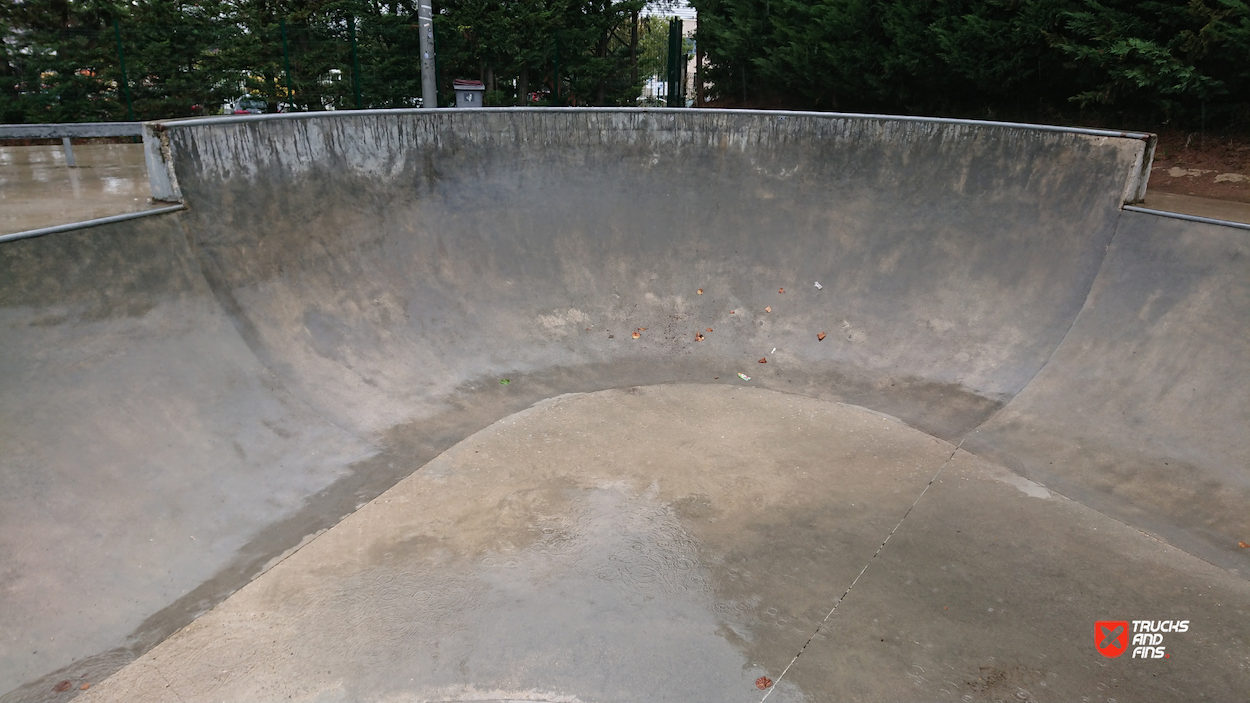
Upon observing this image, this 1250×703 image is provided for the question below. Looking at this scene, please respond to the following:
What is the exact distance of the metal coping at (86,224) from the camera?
411 centimetres

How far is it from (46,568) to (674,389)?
14.0ft

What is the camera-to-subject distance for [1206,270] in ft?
17.2

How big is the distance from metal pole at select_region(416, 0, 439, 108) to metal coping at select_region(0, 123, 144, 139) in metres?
3.74

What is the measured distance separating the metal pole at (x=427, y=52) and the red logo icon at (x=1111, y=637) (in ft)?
29.5

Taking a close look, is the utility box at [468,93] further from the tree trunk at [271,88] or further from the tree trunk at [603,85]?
the tree trunk at [603,85]

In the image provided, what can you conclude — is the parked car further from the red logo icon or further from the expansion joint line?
the red logo icon

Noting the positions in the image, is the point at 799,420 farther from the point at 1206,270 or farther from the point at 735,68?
the point at 735,68

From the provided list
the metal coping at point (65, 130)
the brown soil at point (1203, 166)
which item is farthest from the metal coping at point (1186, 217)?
the metal coping at point (65, 130)

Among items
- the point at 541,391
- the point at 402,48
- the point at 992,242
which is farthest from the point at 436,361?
the point at 402,48

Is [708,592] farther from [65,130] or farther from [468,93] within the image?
[468,93]

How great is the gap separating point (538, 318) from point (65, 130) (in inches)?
178

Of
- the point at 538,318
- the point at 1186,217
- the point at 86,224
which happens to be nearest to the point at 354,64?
the point at 538,318

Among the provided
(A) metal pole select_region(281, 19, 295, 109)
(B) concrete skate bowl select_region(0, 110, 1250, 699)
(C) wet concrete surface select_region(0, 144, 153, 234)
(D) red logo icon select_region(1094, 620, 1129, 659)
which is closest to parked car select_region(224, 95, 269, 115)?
(A) metal pole select_region(281, 19, 295, 109)

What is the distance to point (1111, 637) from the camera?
3479 millimetres
